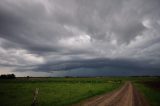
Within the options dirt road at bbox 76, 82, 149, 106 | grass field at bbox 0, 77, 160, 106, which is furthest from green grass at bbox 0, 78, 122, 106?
dirt road at bbox 76, 82, 149, 106

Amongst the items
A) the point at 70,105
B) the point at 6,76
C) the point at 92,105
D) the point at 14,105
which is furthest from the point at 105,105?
the point at 6,76

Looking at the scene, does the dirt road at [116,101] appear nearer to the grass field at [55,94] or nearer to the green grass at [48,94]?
the grass field at [55,94]

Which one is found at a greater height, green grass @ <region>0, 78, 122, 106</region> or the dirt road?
green grass @ <region>0, 78, 122, 106</region>

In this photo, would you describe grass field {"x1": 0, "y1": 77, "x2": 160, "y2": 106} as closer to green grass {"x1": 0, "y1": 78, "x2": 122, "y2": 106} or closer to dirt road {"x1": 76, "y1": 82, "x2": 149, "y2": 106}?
green grass {"x1": 0, "y1": 78, "x2": 122, "y2": 106}

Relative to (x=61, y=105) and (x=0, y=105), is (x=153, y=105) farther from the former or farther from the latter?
(x=0, y=105)

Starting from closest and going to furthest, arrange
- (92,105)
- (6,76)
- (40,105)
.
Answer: (92,105) < (40,105) < (6,76)

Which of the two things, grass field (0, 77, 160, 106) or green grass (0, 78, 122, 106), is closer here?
green grass (0, 78, 122, 106)

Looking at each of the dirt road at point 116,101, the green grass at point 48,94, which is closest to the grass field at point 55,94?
the green grass at point 48,94

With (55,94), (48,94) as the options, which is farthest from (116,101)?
(48,94)

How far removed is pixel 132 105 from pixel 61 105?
8.73m

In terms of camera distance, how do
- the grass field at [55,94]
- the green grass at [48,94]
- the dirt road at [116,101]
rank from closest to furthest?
the dirt road at [116,101] < the green grass at [48,94] < the grass field at [55,94]

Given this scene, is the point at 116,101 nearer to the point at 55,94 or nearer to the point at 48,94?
the point at 55,94

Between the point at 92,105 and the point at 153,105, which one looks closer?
the point at 92,105

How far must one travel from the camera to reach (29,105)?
21.3 m
